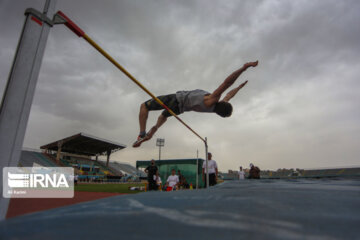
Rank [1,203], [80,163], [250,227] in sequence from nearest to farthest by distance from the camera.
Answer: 1. [250,227]
2. [1,203]
3. [80,163]

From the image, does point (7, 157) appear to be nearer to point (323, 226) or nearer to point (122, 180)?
point (323, 226)

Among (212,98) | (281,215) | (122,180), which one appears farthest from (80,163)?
(281,215)

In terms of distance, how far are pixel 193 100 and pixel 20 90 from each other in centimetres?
231

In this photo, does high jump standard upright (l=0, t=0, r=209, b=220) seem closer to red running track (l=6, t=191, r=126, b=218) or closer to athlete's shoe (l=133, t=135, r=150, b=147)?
athlete's shoe (l=133, t=135, r=150, b=147)

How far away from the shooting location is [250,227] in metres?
0.71

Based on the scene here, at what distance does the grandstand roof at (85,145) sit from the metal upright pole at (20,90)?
940 inches

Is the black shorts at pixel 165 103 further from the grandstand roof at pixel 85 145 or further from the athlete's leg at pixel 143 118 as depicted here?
the grandstand roof at pixel 85 145

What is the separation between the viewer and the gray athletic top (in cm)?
324

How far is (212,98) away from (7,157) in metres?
2.43

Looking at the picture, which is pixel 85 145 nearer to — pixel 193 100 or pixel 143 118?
pixel 143 118

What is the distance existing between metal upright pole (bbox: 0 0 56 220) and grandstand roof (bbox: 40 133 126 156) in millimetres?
23887

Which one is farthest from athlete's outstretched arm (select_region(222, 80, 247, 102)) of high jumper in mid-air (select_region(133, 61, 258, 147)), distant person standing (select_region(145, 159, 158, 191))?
distant person standing (select_region(145, 159, 158, 191))

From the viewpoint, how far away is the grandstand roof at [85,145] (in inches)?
941

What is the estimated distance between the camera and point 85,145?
→ 1047 inches
